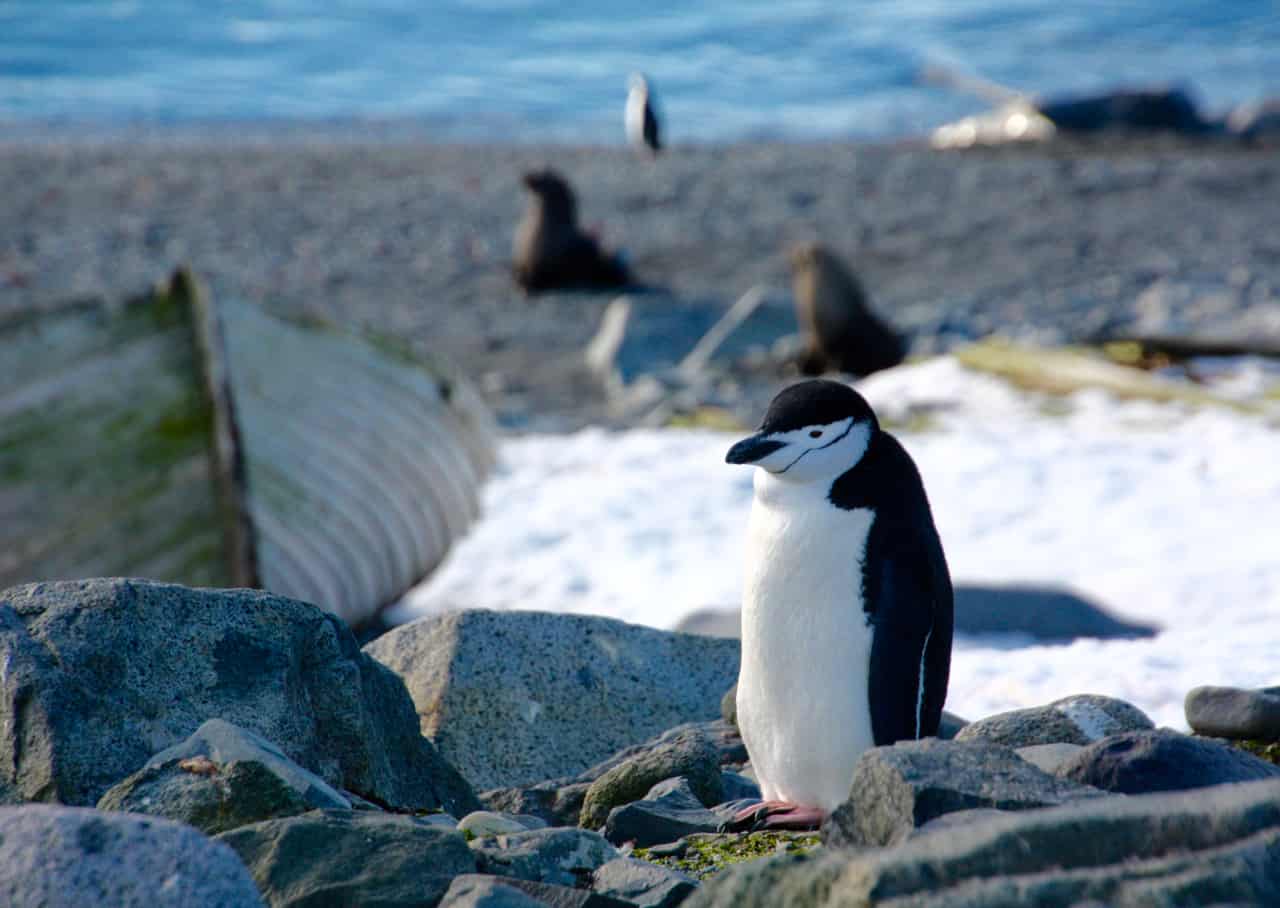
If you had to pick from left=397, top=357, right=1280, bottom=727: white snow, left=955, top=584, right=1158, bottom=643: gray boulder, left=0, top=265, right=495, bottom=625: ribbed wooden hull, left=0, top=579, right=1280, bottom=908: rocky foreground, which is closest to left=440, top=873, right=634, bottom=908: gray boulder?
left=0, top=579, right=1280, bottom=908: rocky foreground

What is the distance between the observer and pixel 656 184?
17828 mm

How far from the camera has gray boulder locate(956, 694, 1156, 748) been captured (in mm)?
3311

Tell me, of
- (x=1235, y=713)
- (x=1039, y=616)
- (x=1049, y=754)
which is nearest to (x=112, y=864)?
(x=1049, y=754)

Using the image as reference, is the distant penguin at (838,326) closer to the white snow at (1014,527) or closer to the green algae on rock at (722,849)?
the white snow at (1014,527)

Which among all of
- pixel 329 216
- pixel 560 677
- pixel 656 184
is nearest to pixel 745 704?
pixel 560 677

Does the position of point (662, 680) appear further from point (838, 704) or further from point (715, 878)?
point (715, 878)

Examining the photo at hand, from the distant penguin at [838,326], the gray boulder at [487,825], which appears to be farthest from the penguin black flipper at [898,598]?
the distant penguin at [838,326]

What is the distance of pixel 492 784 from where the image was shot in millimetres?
3855

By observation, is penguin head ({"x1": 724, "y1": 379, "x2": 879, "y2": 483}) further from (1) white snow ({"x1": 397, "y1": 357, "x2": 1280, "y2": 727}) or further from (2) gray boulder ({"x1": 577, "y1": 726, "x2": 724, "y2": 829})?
(1) white snow ({"x1": 397, "y1": 357, "x2": 1280, "y2": 727})

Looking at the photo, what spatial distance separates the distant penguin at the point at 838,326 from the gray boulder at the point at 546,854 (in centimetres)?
814

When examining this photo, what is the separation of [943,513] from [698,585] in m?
1.22

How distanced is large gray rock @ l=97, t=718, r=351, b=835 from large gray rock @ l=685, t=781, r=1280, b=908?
0.90m

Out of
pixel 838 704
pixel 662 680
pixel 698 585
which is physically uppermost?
pixel 838 704

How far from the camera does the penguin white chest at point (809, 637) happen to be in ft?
10.3
